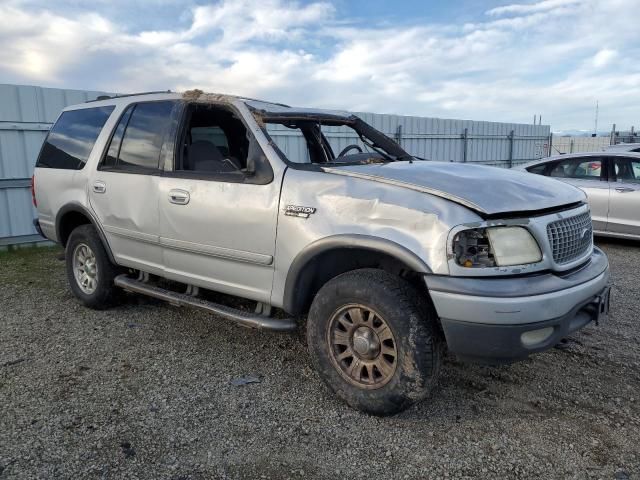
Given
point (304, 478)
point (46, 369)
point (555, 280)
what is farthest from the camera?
point (46, 369)

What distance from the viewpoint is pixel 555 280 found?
2.77 m

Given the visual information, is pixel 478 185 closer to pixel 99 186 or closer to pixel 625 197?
pixel 99 186

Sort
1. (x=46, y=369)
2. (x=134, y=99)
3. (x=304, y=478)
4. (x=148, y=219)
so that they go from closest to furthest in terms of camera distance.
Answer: (x=304, y=478), (x=46, y=369), (x=148, y=219), (x=134, y=99)

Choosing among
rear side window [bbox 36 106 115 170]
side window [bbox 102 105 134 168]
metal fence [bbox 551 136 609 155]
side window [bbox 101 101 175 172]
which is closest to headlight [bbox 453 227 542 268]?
side window [bbox 101 101 175 172]

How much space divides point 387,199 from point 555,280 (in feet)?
3.26

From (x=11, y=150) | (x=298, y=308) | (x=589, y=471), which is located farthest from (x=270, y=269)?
(x=11, y=150)

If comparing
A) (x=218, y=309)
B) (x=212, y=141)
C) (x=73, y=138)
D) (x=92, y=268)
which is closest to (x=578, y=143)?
(x=212, y=141)

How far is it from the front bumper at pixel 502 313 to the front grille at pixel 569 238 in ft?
0.62

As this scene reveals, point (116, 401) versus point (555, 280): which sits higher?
point (555, 280)

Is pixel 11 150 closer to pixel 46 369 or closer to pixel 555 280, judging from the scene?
pixel 46 369

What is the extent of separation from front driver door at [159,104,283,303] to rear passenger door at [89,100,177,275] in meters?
0.17

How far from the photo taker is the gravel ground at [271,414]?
2.62 meters

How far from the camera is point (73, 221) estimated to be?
516 centimetres

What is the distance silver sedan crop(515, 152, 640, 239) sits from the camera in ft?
25.2
